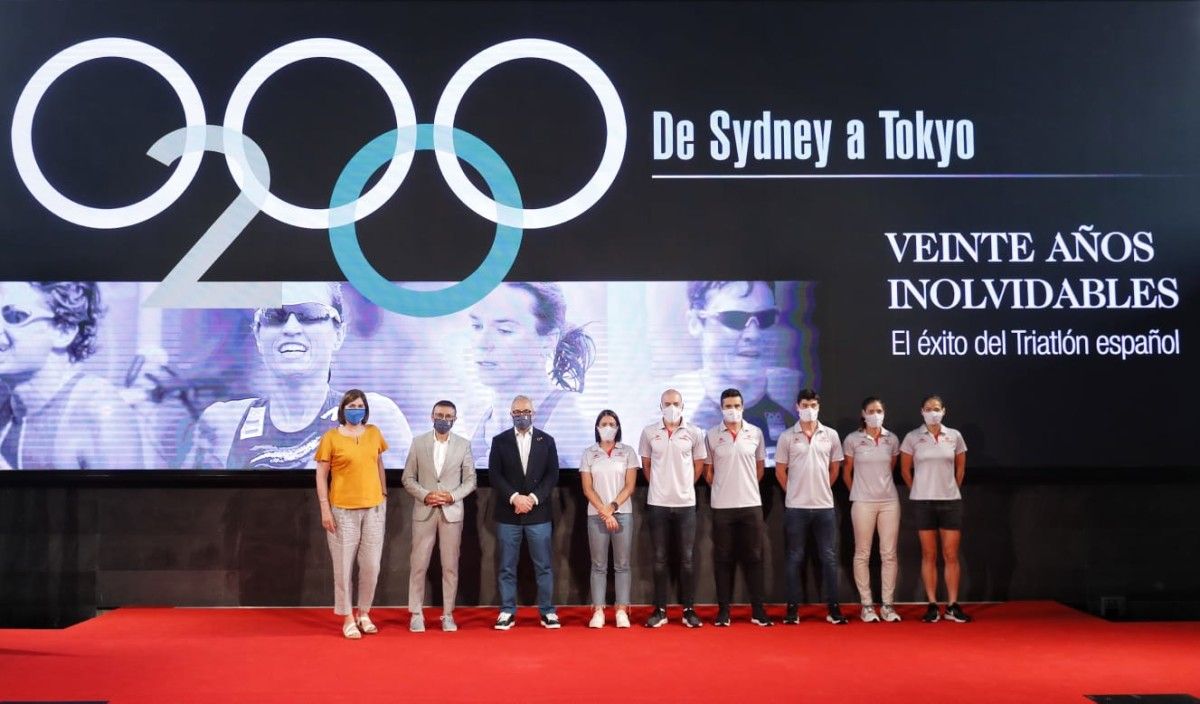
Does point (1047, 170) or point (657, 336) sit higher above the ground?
point (1047, 170)

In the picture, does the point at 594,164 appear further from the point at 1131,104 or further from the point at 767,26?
the point at 1131,104

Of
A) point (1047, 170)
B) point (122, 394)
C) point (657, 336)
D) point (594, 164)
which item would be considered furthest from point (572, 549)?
point (1047, 170)

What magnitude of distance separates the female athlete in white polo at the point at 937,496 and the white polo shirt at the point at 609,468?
79.3 inches

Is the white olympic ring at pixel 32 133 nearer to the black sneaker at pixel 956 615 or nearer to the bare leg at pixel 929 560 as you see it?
the bare leg at pixel 929 560

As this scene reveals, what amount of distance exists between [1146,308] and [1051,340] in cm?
80

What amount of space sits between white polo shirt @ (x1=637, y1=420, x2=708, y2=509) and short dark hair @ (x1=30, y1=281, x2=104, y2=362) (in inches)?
165

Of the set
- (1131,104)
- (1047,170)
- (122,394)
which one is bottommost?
(122,394)

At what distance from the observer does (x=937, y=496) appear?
6.79 meters

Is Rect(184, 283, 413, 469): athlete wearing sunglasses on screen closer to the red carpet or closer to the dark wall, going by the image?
the dark wall

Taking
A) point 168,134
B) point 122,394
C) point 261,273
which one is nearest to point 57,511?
point 122,394

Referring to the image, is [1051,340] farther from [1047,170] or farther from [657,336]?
[657,336]

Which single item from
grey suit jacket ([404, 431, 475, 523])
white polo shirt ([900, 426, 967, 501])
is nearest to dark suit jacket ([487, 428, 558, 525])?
grey suit jacket ([404, 431, 475, 523])

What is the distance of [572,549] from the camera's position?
7324mm

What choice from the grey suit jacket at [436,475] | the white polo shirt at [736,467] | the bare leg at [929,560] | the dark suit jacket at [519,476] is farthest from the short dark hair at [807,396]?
the grey suit jacket at [436,475]
